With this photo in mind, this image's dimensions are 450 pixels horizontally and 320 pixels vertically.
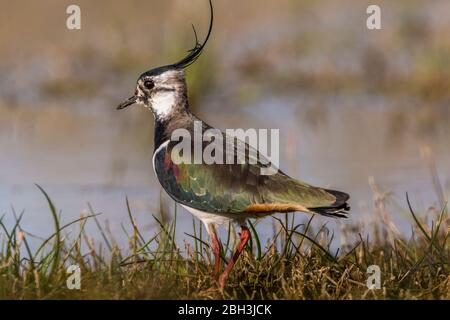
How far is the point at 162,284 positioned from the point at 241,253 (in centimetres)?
56

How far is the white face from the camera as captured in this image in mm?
5930

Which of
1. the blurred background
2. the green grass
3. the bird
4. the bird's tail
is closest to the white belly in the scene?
the bird

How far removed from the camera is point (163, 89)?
5.96 metres

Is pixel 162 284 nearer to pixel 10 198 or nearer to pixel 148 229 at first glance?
pixel 148 229

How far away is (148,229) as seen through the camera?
25.0 feet

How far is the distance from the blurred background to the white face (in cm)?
183

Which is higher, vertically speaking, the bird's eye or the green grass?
the bird's eye

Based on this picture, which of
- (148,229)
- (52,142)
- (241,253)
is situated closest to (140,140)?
(52,142)

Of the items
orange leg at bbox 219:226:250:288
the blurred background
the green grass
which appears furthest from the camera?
the blurred background

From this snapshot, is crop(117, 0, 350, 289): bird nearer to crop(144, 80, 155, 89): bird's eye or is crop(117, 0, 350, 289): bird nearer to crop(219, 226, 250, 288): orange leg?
crop(219, 226, 250, 288): orange leg

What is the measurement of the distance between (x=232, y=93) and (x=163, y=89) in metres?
6.25
